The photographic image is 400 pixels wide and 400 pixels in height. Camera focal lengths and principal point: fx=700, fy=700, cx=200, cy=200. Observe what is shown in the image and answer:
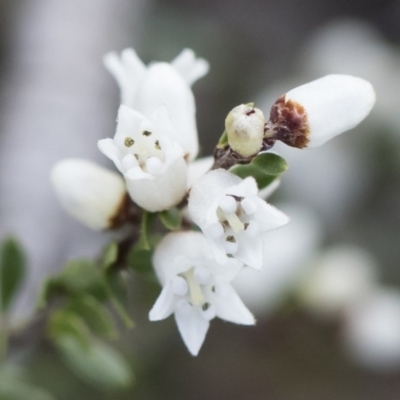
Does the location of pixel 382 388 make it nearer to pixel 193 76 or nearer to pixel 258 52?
pixel 258 52

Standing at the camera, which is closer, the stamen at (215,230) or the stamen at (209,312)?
the stamen at (215,230)

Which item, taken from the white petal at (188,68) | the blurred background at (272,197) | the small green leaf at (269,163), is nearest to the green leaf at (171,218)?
the small green leaf at (269,163)

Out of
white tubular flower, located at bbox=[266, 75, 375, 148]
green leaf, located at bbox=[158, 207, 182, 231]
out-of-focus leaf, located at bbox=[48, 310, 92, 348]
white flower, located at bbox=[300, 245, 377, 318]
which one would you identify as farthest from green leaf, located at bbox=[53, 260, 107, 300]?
white flower, located at bbox=[300, 245, 377, 318]

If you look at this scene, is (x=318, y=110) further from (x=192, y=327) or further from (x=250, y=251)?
(x=192, y=327)

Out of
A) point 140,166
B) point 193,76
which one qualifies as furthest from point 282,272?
point 140,166

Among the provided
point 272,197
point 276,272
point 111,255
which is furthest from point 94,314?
point 272,197

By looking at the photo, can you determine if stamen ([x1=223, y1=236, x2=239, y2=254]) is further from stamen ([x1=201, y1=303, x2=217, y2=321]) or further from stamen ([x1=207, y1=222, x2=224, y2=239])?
stamen ([x1=201, y1=303, x2=217, y2=321])

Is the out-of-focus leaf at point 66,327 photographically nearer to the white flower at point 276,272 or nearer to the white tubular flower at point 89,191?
the white tubular flower at point 89,191
